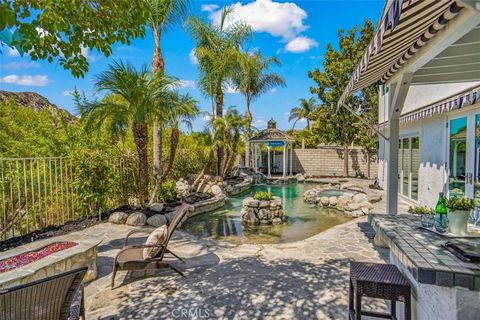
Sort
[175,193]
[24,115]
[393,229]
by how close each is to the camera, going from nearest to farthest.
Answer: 1. [393,229]
2. [175,193]
3. [24,115]

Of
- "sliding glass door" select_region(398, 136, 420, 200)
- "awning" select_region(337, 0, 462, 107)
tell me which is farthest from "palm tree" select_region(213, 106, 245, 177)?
"awning" select_region(337, 0, 462, 107)

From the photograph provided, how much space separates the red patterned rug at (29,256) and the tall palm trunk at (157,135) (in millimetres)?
5001

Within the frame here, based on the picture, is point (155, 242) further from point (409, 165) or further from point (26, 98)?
point (26, 98)

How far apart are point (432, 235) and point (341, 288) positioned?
1.82 m

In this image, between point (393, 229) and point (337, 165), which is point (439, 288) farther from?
point (337, 165)

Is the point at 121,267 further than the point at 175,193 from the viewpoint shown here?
No

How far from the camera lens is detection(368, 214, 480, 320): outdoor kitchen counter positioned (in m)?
2.06

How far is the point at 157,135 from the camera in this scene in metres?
10.7

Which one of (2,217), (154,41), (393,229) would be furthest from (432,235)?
(154,41)

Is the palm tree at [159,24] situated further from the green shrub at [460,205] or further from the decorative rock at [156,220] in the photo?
the green shrub at [460,205]

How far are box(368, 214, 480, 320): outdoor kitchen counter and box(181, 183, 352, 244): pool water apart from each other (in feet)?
16.5

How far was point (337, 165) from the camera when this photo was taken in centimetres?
2362

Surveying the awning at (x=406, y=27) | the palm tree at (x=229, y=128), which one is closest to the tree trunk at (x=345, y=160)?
the palm tree at (x=229, y=128)

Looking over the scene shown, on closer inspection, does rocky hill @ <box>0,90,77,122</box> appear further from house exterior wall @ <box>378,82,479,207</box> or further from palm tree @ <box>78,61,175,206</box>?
house exterior wall @ <box>378,82,479,207</box>
